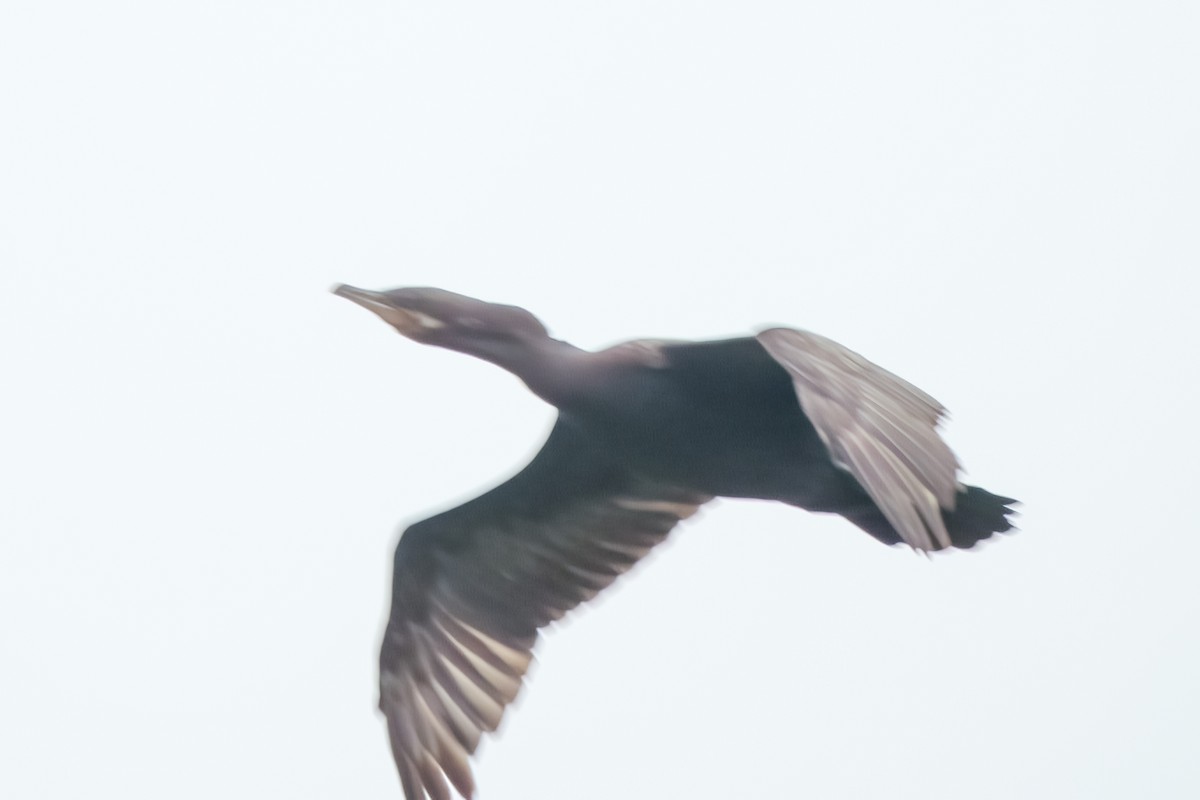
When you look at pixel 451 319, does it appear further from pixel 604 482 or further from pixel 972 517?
pixel 972 517

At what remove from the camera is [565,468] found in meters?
6.86

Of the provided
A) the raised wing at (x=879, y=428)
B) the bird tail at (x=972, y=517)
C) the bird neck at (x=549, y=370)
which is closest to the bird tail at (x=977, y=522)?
the bird tail at (x=972, y=517)

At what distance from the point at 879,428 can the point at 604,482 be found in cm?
208

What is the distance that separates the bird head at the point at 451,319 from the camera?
596 cm

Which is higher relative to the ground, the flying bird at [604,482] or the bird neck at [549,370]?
the bird neck at [549,370]

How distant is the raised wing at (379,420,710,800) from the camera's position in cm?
694

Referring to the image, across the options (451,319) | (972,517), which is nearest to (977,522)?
(972,517)

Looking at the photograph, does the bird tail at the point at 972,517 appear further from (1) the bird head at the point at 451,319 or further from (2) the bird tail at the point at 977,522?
(1) the bird head at the point at 451,319

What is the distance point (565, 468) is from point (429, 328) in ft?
3.52

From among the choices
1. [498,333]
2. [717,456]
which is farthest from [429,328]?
[717,456]

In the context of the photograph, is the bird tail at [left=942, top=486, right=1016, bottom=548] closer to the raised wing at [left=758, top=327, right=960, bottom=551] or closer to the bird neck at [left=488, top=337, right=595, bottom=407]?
the raised wing at [left=758, top=327, right=960, bottom=551]

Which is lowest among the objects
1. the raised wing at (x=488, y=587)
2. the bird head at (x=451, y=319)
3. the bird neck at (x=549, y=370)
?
the raised wing at (x=488, y=587)

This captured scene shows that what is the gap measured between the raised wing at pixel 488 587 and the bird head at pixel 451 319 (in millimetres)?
879

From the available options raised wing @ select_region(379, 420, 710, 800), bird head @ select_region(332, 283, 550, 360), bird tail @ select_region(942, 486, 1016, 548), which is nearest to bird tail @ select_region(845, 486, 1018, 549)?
bird tail @ select_region(942, 486, 1016, 548)
